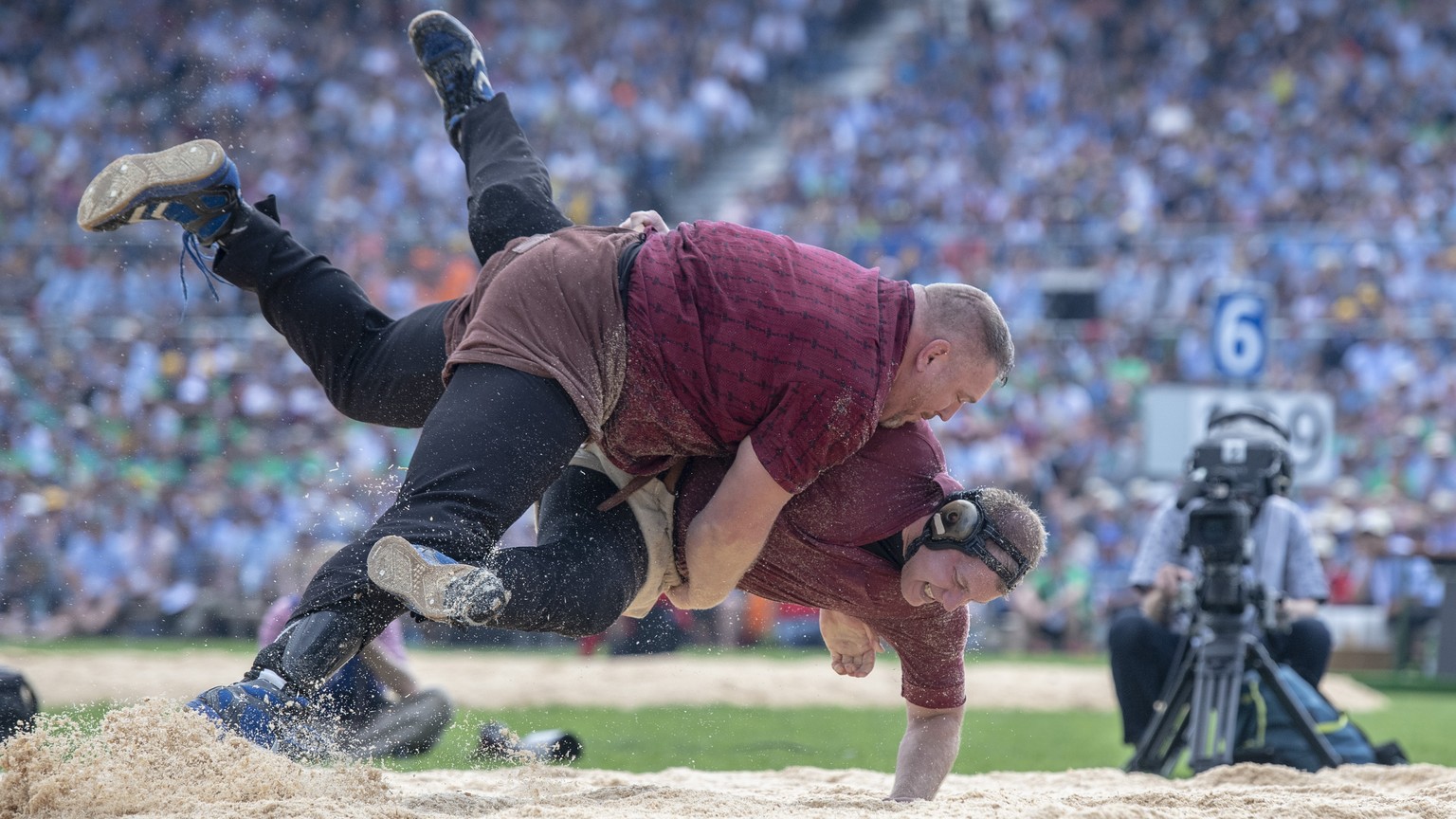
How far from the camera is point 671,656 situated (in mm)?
11555

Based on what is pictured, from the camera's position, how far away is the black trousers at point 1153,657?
20.5 feet

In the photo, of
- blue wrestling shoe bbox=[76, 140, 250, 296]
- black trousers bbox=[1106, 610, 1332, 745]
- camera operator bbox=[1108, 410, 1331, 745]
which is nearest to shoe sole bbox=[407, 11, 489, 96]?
blue wrestling shoe bbox=[76, 140, 250, 296]

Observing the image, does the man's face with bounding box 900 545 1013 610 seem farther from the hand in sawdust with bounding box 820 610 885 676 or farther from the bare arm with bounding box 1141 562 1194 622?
the bare arm with bounding box 1141 562 1194 622

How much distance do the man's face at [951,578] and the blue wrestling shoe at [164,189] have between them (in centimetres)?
207

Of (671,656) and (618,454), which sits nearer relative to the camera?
(618,454)

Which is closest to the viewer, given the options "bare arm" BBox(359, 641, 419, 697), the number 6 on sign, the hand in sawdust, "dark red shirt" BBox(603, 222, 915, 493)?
"dark red shirt" BBox(603, 222, 915, 493)

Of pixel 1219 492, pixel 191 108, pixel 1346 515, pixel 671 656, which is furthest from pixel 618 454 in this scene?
pixel 191 108

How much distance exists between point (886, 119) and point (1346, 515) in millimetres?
8057

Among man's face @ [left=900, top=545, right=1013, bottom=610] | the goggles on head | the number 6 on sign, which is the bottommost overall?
man's face @ [left=900, top=545, right=1013, bottom=610]

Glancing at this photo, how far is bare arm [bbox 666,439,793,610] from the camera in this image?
143 inches

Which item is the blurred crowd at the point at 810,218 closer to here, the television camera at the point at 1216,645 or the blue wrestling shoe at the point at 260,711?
the television camera at the point at 1216,645

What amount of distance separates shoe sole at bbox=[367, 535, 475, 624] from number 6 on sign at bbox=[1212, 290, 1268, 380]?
7.64m

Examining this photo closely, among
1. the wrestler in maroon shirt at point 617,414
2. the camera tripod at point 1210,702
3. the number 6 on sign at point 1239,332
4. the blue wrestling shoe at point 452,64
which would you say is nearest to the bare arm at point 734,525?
the wrestler in maroon shirt at point 617,414

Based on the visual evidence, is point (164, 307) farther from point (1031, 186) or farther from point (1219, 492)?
point (1219, 492)
